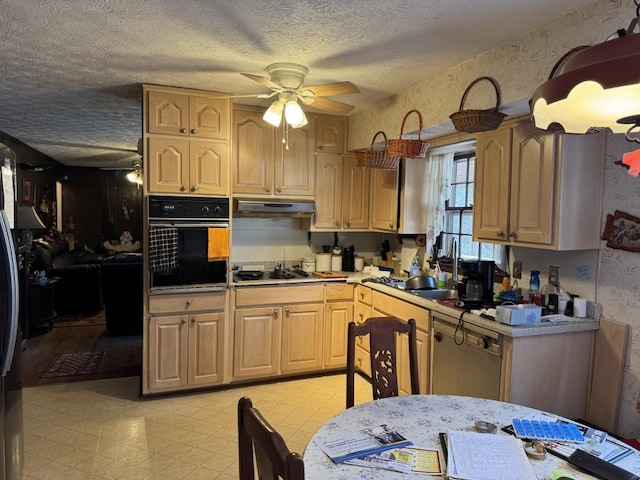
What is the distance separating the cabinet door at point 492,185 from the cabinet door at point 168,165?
216 cm

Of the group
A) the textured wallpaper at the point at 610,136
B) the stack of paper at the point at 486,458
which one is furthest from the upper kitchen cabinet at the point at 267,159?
the stack of paper at the point at 486,458

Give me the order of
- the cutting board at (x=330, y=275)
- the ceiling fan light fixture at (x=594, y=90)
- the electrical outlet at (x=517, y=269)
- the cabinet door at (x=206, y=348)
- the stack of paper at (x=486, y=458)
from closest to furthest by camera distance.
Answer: the ceiling fan light fixture at (x=594, y=90) < the stack of paper at (x=486, y=458) < the electrical outlet at (x=517, y=269) < the cabinet door at (x=206, y=348) < the cutting board at (x=330, y=275)

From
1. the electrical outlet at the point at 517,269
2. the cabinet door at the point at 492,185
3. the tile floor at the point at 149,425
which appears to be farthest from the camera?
the electrical outlet at the point at 517,269

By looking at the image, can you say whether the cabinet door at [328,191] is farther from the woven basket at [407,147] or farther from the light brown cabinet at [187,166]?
the woven basket at [407,147]

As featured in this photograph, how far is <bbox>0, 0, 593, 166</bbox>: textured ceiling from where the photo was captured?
212 centimetres

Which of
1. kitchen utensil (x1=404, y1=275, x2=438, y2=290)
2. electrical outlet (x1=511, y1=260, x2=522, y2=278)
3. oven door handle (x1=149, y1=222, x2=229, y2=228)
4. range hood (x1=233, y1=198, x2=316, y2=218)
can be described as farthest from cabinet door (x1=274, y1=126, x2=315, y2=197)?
electrical outlet (x1=511, y1=260, x2=522, y2=278)

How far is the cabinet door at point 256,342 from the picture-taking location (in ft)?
12.2

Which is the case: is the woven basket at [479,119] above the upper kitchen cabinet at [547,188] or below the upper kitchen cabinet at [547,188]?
above

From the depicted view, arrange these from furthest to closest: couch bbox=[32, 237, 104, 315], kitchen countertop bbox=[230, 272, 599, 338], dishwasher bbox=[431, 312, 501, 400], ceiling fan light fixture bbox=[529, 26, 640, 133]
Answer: couch bbox=[32, 237, 104, 315]
dishwasher bbox=[431, 312, 501, 400]
kitchen countertop bbox=[230, 272, 599, 338]
ceiling fan light fixture bbox=[529, 26, 640, 133]

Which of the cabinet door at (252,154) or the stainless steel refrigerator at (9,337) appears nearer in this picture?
the stainless steel refrigerator at (9,337)

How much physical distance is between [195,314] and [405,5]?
2.63 m

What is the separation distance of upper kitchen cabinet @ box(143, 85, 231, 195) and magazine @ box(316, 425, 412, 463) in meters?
2.53

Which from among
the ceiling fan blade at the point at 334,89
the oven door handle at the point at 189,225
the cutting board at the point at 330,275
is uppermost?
the ceiling fan blade at the point at 334,89

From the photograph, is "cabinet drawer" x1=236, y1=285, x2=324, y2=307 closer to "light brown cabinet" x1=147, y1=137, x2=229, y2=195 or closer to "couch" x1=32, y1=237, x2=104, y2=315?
"light brown cabinet" x1=147, y1=137, x2=229, y2=195
